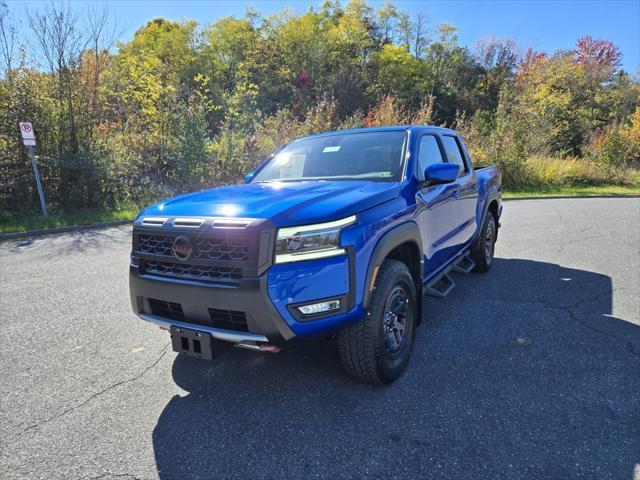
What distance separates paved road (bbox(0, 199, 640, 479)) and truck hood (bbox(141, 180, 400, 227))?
49.0 inches

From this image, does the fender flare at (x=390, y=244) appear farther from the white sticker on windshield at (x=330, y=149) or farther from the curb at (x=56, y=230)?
the curb at (x=56, y=230)

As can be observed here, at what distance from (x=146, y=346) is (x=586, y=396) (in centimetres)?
337

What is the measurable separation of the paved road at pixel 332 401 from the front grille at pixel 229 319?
0.62m

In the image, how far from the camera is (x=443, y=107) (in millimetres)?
39031

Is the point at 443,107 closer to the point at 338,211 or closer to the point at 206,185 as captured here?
the point at 206,185

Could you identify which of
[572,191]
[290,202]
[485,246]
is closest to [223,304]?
[290,202]

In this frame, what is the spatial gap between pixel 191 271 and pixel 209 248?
0.21 m

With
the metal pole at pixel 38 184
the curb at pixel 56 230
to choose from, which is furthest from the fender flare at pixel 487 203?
the metal pole at pixel 38 184

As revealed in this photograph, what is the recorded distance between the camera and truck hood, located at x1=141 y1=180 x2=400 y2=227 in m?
2.14

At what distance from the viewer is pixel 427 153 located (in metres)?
3.54

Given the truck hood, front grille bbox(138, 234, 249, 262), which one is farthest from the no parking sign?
front grille bbox(138, 234, 249, 262)

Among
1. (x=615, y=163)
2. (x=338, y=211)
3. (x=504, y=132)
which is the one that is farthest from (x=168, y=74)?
(x=615, y=163)

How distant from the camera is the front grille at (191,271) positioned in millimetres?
2139

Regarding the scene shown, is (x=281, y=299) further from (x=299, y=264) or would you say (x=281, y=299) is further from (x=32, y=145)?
(x=32, y=145)
